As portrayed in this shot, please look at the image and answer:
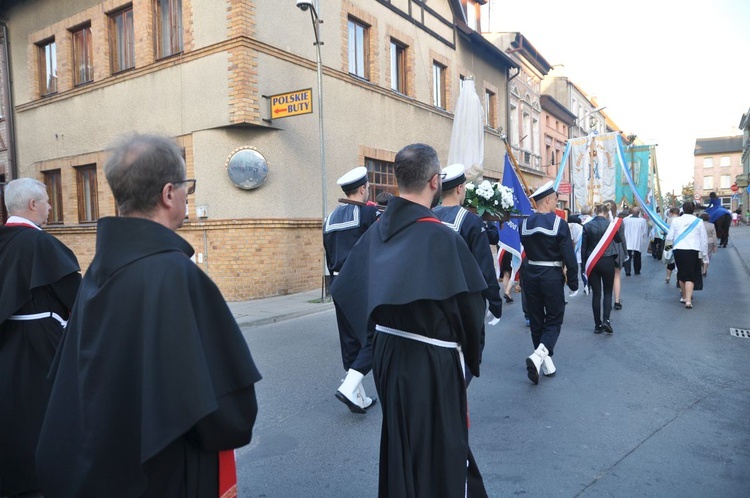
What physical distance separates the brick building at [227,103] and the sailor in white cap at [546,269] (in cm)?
709

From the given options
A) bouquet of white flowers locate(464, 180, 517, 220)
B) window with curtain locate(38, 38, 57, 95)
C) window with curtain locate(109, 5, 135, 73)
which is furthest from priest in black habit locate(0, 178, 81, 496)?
window with curtain locate(38, 38, 57, 95)

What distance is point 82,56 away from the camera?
14.6 m

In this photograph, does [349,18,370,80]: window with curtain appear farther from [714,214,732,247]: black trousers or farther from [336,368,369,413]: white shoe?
[714,214,732,247]: black trousers

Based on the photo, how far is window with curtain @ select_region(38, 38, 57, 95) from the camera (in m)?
15.3

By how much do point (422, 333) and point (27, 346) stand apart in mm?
2537

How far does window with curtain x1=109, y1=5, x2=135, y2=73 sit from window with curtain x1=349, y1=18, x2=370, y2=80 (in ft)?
17.7

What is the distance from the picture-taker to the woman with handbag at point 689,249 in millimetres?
10023

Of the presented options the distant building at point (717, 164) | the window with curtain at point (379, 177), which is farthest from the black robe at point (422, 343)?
the distant building at point (717, 164)

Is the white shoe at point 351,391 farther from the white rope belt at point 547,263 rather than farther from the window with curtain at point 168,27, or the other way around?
the window with curtain at point 168,27

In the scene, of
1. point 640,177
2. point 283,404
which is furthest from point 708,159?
Answer: point 283,404

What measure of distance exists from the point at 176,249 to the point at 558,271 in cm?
497

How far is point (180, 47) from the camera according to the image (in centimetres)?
1241

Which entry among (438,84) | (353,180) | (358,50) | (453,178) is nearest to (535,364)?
(453,178)

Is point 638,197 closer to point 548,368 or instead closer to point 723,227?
point 548,368
